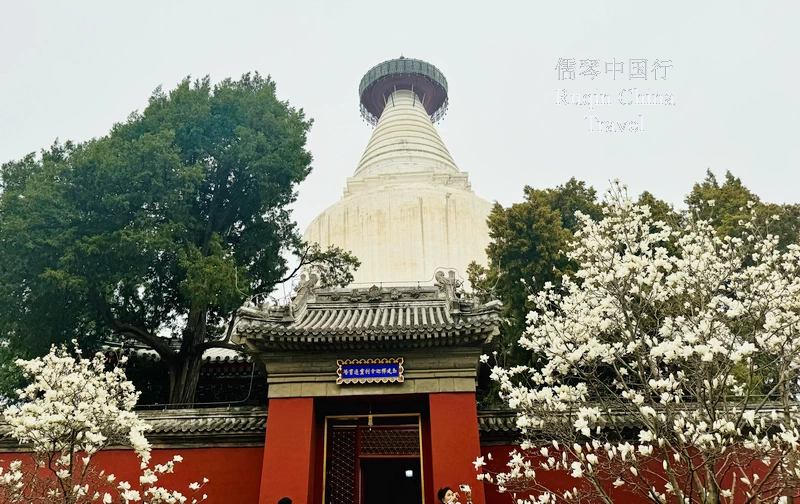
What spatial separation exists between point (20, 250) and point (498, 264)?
466 inches

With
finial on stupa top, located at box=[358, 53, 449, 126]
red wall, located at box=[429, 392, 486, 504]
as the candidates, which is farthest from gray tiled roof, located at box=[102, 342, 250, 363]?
finial on stupa top, located at box=[358, 53, 449, 126]

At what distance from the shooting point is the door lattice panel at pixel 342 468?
1019 cm

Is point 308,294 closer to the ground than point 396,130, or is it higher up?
closer to the ground

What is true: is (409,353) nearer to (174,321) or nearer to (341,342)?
(341,342)

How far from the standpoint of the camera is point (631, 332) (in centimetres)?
687

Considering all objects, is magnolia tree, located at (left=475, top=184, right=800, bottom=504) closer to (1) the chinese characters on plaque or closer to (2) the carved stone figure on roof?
(1) the chinese characters on plaque

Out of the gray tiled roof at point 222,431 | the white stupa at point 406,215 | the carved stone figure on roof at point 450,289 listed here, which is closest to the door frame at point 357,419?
the gray tiled roof at point 222,431

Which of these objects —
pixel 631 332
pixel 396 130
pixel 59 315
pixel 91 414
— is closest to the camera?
pixel 631 332

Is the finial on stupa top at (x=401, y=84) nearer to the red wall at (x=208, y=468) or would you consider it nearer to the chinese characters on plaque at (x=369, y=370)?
the chinese characters on plaque at (x=369, y=370)

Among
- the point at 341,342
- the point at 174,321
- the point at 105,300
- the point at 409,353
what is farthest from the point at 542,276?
the point at 105,300

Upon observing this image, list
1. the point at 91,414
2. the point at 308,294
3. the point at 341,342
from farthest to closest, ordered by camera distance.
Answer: the point at 308,294, the point at 341,342, the point at 91,414

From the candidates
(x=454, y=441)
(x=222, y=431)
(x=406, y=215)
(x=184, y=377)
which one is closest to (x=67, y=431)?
(x=222, y=431)

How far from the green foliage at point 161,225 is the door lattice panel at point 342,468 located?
5.17m

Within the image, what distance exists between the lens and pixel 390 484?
14.9 meters
